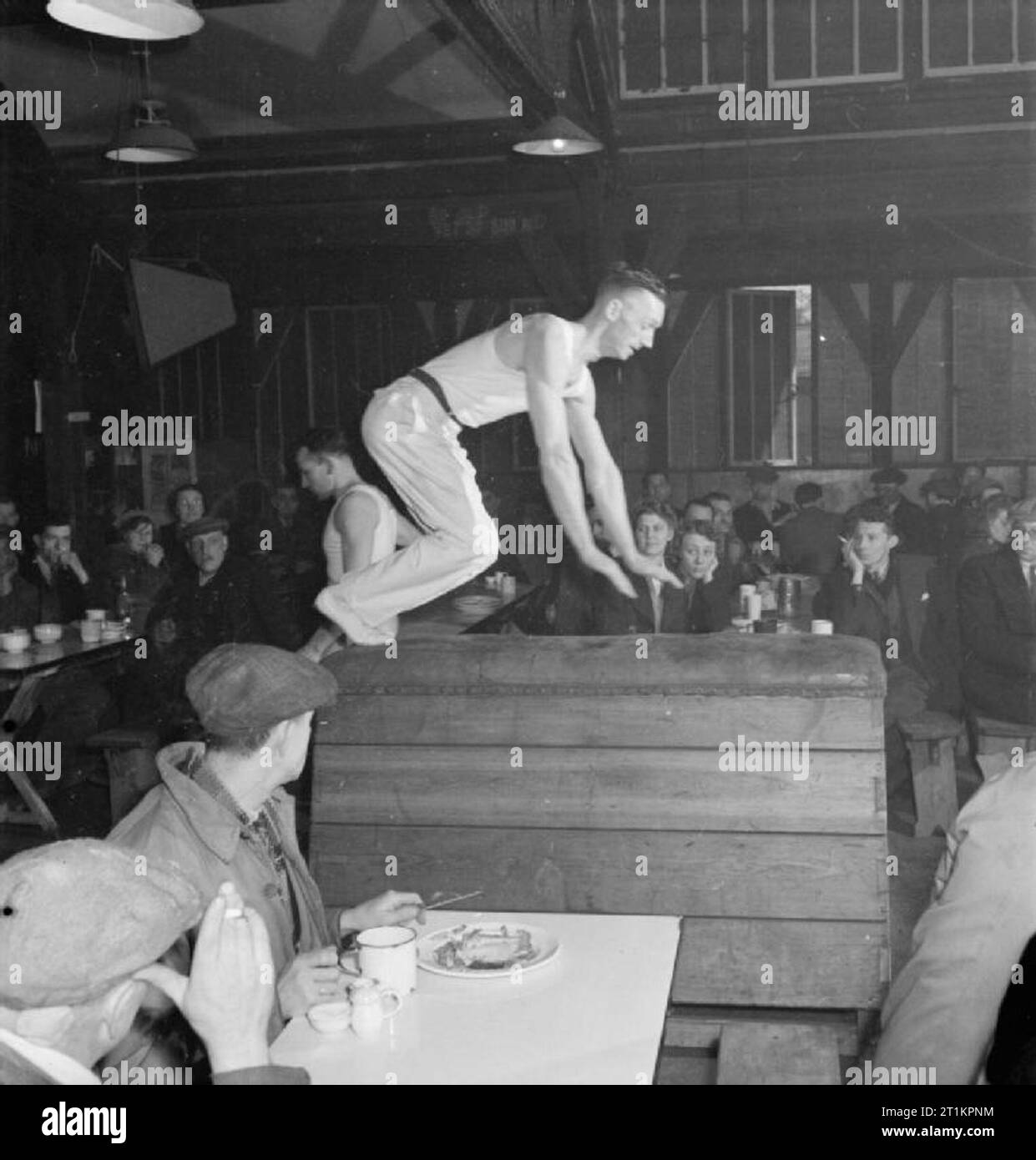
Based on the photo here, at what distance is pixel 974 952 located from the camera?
2.00 m

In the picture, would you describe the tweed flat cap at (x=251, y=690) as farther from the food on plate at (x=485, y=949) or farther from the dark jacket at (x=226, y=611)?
the dark jacket at (x=226, y=611)

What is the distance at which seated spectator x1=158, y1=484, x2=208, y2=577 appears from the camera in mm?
4109

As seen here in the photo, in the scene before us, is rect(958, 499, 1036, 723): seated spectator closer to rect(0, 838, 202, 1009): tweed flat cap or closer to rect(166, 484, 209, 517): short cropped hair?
rect(166, 484, 209, 517): short cropped hair

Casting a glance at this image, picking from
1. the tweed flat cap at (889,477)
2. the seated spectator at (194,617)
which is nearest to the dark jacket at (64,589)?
the seated spectator at (194,617)

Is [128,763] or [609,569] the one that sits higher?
[609,569]

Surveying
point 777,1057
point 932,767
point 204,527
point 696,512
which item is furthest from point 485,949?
point 204,527

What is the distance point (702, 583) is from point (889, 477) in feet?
2.28

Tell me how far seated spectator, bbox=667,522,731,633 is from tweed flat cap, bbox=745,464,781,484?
272mm

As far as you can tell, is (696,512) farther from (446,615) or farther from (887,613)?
(446,615)

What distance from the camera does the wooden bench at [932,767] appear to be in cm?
376

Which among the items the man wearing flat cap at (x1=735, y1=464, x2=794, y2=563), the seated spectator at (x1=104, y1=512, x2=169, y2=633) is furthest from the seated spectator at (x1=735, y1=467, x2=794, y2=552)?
the seated spectator at (x1=104, y1=512, x2=169, y2=633)

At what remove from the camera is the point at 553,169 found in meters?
3.92
